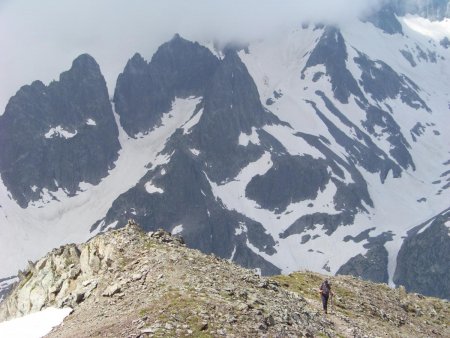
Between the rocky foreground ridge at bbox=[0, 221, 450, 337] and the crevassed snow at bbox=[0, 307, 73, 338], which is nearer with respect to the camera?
the rocky foreground ridge at bbox=[0, 221, 450, 337]

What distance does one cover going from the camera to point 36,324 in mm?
42031

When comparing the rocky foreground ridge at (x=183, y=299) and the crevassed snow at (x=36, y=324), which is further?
the crevassed snow at (x=36, y=324)

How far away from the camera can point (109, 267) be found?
4419 cm

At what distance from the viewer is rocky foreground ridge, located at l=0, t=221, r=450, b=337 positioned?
34.0m

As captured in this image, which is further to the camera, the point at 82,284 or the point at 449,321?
the point at 449,321

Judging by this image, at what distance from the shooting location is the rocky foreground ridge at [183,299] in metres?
34.0

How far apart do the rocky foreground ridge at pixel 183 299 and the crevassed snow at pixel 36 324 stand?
86 centimetres

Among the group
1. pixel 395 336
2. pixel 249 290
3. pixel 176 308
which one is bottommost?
pixel 395 336

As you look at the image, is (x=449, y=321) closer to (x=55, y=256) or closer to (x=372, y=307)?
(x=372, y=307)

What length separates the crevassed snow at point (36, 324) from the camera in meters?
40.7

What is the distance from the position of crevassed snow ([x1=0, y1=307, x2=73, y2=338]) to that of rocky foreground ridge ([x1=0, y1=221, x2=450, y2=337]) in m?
0.86

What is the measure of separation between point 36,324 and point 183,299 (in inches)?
457

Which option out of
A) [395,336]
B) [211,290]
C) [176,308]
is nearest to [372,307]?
[395,336]

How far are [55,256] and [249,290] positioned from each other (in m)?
21.0
